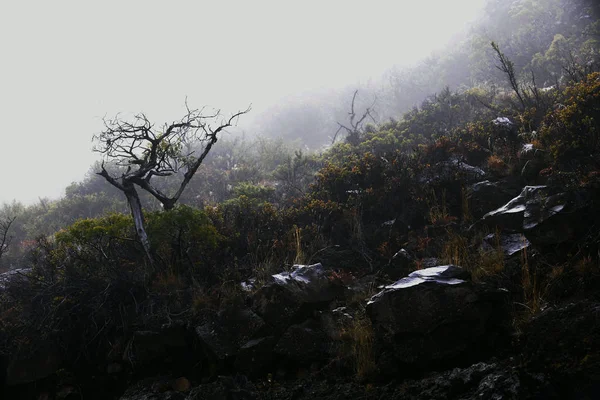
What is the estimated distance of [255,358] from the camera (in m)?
4.47

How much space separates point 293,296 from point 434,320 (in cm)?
174

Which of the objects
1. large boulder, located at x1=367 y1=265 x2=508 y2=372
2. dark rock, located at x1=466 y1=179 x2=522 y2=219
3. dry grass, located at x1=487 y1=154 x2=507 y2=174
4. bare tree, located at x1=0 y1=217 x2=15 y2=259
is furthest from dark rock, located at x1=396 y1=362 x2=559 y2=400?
bare tree, located at x1=0 y1=217 x2=15 y2=259

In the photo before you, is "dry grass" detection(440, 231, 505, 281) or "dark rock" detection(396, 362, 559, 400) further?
"dry grass" detection(440, 231, 505, 281)

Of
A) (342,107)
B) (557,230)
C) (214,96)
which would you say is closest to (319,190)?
(557,230)

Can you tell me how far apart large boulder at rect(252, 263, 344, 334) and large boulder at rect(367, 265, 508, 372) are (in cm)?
102

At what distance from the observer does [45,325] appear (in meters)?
5.41

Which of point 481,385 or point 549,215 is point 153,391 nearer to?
point 481,385

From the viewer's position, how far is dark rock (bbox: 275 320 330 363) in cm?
434

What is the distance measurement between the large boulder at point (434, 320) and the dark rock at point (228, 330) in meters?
1.55

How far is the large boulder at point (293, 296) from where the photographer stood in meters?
4.80

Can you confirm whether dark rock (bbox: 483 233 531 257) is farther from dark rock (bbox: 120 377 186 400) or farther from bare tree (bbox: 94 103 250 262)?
bare tree (bbox: 94 103 250 262)

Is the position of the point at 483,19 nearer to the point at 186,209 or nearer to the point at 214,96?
the point at 214,96

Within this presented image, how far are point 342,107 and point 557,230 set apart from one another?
28.8 metres

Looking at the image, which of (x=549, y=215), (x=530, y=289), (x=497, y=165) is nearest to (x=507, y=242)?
(x=549, y=215)
